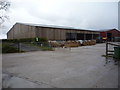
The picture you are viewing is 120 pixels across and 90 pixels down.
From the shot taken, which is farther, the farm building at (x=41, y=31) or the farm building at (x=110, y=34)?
the farm building at (x=110, y=34)

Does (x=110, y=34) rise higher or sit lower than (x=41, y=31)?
higher

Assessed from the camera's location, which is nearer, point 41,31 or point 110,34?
point 41,31

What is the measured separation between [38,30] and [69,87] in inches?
992

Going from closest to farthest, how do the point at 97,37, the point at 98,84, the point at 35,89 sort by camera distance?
1. the point at 35,89
2. the point at 98,84
3. the point at 97,37

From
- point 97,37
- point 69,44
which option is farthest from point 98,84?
point 97,37

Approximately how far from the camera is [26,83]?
3531mm

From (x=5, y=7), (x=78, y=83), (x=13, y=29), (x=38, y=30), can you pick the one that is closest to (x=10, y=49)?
(x=5, y=7)

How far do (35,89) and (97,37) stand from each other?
144 feet

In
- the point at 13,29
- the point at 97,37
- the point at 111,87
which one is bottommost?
the point at 111,87

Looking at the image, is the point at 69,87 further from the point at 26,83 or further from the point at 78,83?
the point at 26,83

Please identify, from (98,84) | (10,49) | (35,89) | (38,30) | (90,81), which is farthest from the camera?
(38,30)

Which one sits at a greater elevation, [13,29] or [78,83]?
[13,29]

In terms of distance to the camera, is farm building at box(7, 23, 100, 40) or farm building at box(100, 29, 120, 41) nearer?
farm building at box(7, 23, 100, 40)

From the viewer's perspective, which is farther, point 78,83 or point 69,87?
point 78,83
